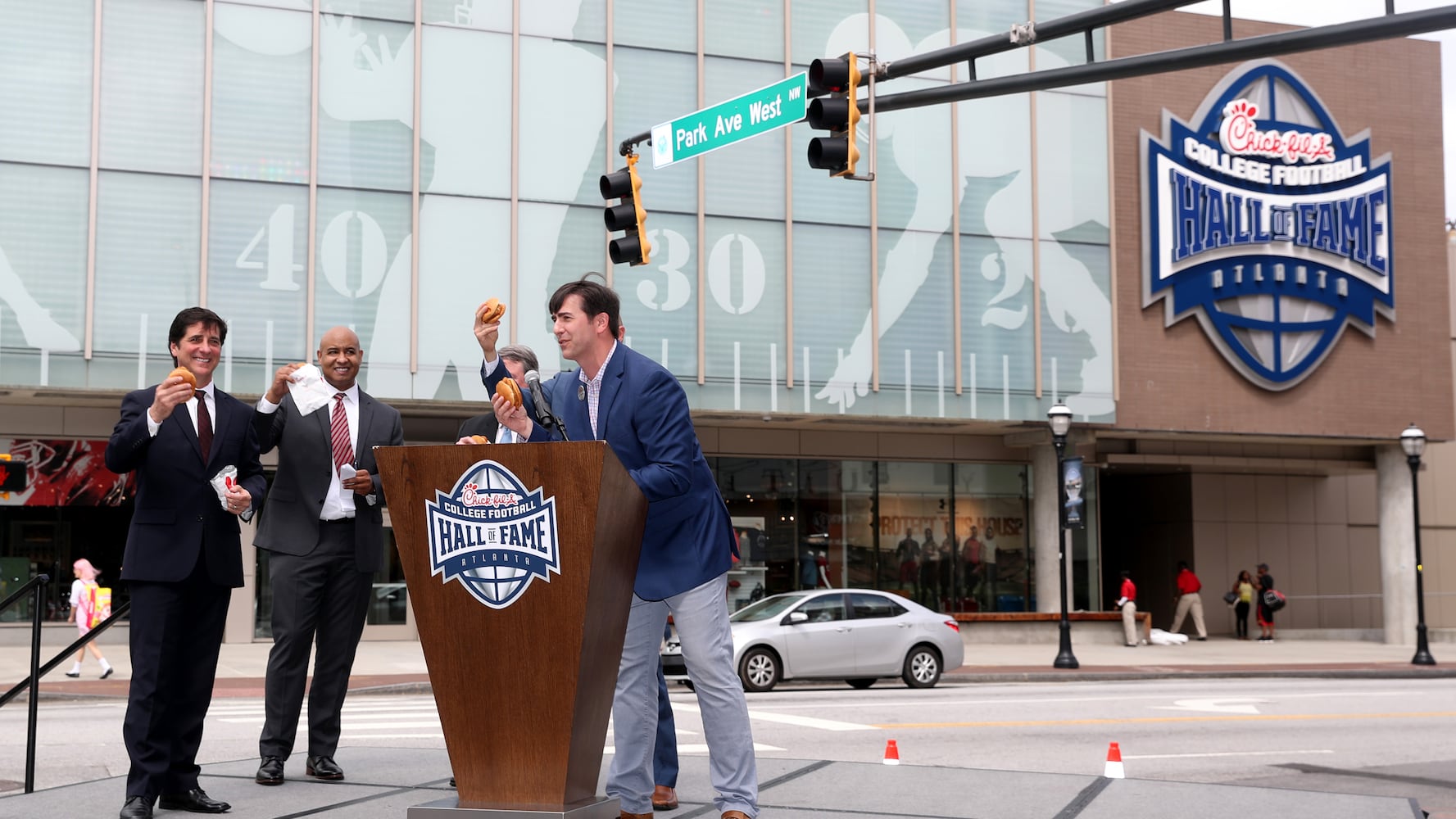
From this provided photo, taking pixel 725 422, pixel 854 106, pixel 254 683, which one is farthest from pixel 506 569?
pixel 725 422

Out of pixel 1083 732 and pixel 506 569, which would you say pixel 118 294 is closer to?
pixel 1083 732

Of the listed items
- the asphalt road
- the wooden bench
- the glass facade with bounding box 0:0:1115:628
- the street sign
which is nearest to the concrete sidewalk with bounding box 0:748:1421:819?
the asphalt road

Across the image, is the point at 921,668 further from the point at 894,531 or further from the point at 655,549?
the point at 655,549

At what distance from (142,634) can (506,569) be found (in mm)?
1946

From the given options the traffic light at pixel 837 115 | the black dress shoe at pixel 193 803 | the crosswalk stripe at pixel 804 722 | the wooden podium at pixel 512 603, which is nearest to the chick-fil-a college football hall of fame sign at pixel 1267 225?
the crosswalk stripe at pixel 804 722

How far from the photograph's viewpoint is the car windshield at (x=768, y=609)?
20.1m

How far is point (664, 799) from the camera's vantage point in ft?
20.4

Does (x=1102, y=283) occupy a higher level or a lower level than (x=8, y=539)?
higher

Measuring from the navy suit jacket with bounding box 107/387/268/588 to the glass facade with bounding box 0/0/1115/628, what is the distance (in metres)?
19.9

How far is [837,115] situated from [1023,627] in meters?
19.9

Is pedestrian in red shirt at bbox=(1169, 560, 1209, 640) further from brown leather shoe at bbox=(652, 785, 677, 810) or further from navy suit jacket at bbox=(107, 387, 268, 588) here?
navy suit jacket at bbox=(107, 387, 268, 588)

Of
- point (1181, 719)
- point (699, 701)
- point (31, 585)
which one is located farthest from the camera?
point (1181, 719)

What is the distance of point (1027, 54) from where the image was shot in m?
30.5

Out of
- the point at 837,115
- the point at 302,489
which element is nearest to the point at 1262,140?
the point at 837,115
